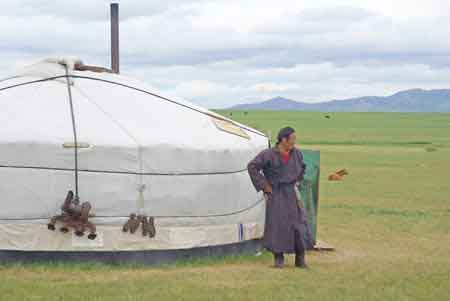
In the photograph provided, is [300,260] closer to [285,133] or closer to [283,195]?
[283,195]

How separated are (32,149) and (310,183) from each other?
3.28 metres

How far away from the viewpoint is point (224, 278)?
324 inches

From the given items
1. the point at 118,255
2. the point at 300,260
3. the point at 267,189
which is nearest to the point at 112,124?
the point at 118,255

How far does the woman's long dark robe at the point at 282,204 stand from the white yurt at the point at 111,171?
0.53m

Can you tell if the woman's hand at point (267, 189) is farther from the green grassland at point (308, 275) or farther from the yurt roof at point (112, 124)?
the green grassland at point (308, 275)

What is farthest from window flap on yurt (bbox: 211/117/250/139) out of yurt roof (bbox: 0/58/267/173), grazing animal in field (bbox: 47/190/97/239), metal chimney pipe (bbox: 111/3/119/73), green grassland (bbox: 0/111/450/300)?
grazing animal in field (bbox: 47/190/97/239)

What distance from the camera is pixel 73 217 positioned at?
827 centimetres

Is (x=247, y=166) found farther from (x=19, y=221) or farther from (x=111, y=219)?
(x=19, y=221)

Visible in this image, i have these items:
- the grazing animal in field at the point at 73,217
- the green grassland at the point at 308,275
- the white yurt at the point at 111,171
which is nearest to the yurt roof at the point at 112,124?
the white yurt at the point at 111,171

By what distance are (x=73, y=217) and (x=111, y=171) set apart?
20.7 inches

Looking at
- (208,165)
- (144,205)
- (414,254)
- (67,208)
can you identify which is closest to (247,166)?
(208,165)

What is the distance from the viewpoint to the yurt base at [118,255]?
8508 mm

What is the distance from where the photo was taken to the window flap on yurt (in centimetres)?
957

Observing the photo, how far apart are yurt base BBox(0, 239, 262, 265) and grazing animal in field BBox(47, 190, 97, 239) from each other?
0.99ft
